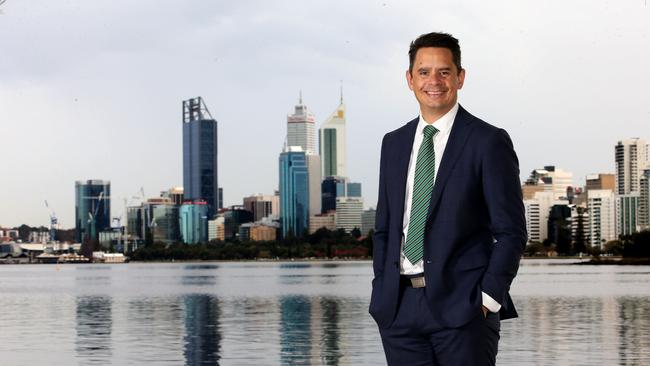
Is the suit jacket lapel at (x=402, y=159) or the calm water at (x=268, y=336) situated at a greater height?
the suit jacket lapel at (x=402, y=159)

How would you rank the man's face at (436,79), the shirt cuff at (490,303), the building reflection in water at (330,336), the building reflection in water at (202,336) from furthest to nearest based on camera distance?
the building reflection in water at (202,336)
the building reflection in water at (330,336)
the man's face at (436,79)
the shirt cuff at (490,303)

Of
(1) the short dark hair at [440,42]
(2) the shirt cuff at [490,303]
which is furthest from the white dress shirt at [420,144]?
(2) the shirt cuff at [490,303]

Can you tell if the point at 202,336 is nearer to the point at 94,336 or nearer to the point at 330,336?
the point at 94,336

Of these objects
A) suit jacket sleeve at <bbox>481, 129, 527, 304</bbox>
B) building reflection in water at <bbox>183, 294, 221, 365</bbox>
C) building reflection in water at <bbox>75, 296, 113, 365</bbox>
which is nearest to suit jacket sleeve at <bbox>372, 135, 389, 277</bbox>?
suit jacket sleeve at <bbox>481, 129, 527, 304</bbox>

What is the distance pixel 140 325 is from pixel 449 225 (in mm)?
25458

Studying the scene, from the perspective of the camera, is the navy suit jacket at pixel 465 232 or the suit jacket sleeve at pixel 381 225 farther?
the suit jacket sleeve at pixel 381 225

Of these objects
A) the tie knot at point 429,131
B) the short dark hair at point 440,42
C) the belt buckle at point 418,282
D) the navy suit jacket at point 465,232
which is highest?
the short dark hair at point 440,42

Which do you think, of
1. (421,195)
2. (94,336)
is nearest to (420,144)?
(421,195)

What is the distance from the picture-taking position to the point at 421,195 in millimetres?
5004

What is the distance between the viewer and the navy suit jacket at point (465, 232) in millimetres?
4809

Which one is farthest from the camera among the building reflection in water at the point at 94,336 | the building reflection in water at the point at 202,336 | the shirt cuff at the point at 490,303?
the building reflection in water at the point at 94,336

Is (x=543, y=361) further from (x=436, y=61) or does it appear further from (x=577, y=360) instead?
(x=436, y=61)

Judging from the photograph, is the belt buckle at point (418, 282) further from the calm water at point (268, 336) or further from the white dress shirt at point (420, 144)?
the calm water at point (268, 336)

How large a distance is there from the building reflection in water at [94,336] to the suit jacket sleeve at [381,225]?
13.4 metres
